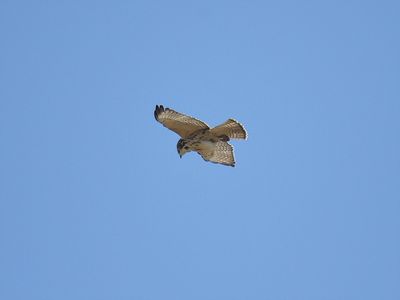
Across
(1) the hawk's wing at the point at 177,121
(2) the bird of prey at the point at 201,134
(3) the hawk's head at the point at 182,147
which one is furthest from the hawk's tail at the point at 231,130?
(3) the hawk's head at the point at 182,147

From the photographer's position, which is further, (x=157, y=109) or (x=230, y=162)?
(x=230, y=162)

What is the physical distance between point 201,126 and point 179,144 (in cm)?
49

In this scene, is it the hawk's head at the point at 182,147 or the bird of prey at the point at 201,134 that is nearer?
the bird of prey at the point at 201,134

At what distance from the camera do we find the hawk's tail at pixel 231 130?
1190 centimetres

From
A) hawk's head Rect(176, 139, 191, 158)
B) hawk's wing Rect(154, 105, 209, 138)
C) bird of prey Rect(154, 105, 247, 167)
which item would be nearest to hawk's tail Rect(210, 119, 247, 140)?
bird of prey Rect(154, 105, 247, 167)

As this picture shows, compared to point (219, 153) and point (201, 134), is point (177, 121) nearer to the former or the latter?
point (201, 134)

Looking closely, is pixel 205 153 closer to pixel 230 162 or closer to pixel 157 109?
pixel 230 162

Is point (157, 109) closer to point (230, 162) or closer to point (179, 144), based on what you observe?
point (179, 144)

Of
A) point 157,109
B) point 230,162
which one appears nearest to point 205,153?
point 230,162

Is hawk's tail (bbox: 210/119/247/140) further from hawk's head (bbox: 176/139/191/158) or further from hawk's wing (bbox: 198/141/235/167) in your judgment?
hawk's head (bbox: 176/139/191/158)

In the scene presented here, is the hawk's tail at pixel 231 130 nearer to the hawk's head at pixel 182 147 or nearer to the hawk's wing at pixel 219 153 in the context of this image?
the hawk's wing at pixel 219 153

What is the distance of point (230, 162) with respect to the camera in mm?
12797

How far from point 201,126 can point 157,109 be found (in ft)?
2.30

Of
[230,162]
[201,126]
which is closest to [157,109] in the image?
[201,126]
